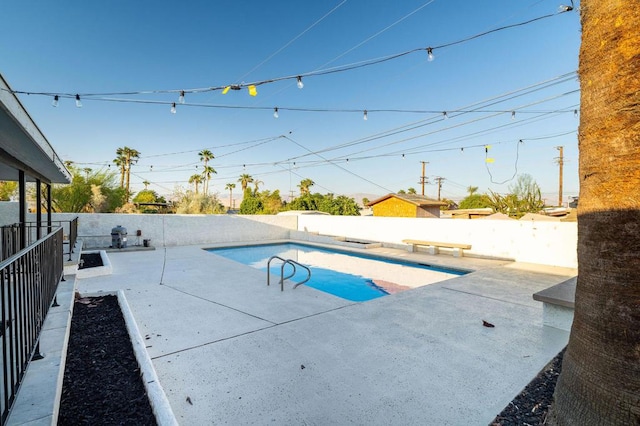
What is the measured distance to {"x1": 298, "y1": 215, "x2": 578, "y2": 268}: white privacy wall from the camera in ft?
26.7

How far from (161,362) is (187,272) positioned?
15.5 ft

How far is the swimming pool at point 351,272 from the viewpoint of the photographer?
24.9 feet

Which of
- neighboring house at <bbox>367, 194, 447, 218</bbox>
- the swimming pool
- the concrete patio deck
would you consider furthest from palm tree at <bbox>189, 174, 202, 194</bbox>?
the concrete patio deck

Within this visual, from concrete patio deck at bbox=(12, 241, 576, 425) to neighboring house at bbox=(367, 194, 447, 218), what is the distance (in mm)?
17266

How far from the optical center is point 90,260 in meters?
8.11

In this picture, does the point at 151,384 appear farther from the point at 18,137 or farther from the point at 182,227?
the point at 182,227

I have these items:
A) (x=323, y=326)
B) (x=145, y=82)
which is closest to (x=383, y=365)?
(x=323, y=326)

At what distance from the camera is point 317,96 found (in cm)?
1630

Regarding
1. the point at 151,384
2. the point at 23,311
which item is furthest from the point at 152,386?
the point at 23,311

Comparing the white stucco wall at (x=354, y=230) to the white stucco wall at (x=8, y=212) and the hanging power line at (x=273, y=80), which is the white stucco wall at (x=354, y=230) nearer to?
the white stucco wall at (x=8, y=212)

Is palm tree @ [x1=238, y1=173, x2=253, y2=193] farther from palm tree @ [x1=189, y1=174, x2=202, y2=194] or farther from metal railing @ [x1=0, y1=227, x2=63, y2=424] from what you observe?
metal railing @ [x1=0, y1=227, x2=63, y2=424]

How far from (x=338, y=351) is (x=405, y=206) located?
2134cm

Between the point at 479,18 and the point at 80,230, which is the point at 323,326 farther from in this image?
the point at 80,230

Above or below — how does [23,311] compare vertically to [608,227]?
below
